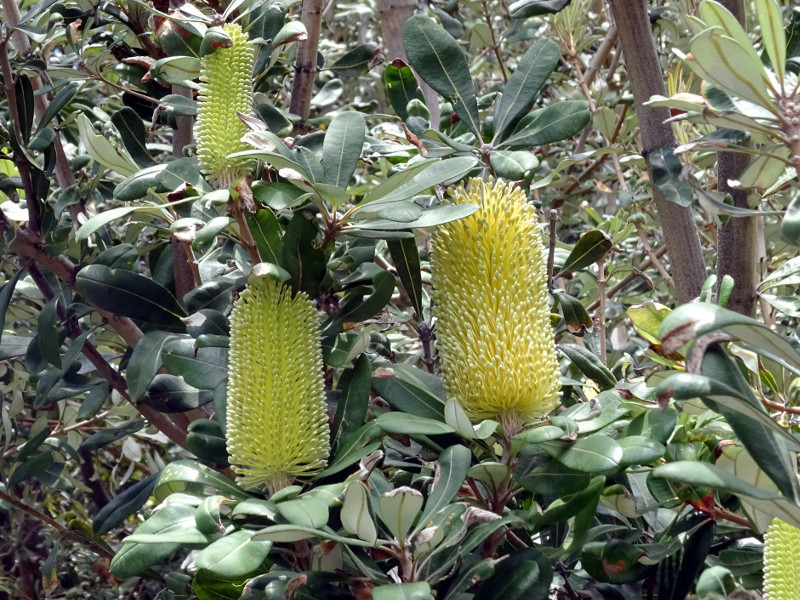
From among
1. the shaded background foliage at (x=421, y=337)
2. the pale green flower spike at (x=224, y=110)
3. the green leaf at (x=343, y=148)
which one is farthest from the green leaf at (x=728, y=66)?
the pale green flower spike at (x=224, y=110)

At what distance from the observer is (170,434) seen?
4.03ft

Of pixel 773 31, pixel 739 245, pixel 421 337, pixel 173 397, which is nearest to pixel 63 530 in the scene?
pixel 173 397

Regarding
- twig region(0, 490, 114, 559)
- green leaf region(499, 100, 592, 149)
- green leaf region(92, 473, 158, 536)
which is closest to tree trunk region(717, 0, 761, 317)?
green leaf region(499, 100, 592, 149)

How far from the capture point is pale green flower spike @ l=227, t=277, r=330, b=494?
2.44 ft

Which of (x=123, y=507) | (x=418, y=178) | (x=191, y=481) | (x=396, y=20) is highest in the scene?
(x=396, y=20)

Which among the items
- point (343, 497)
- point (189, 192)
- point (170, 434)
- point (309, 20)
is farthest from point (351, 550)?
point (309, 20)

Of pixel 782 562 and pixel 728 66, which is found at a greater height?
pixel 728 66

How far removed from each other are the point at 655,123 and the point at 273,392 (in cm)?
69

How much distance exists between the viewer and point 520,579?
727 mm

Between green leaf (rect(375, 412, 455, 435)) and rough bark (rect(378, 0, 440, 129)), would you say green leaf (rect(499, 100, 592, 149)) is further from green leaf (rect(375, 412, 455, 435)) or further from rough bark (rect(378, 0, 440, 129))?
rough bark (rect(378, 0, 440, 129))

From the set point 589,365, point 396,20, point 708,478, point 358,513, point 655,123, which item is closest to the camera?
point 708,478

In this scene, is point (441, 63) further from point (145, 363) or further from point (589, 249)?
point (145, 363)

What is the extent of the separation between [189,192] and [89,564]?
177cm

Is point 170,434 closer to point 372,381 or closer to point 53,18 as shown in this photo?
point 372,381
